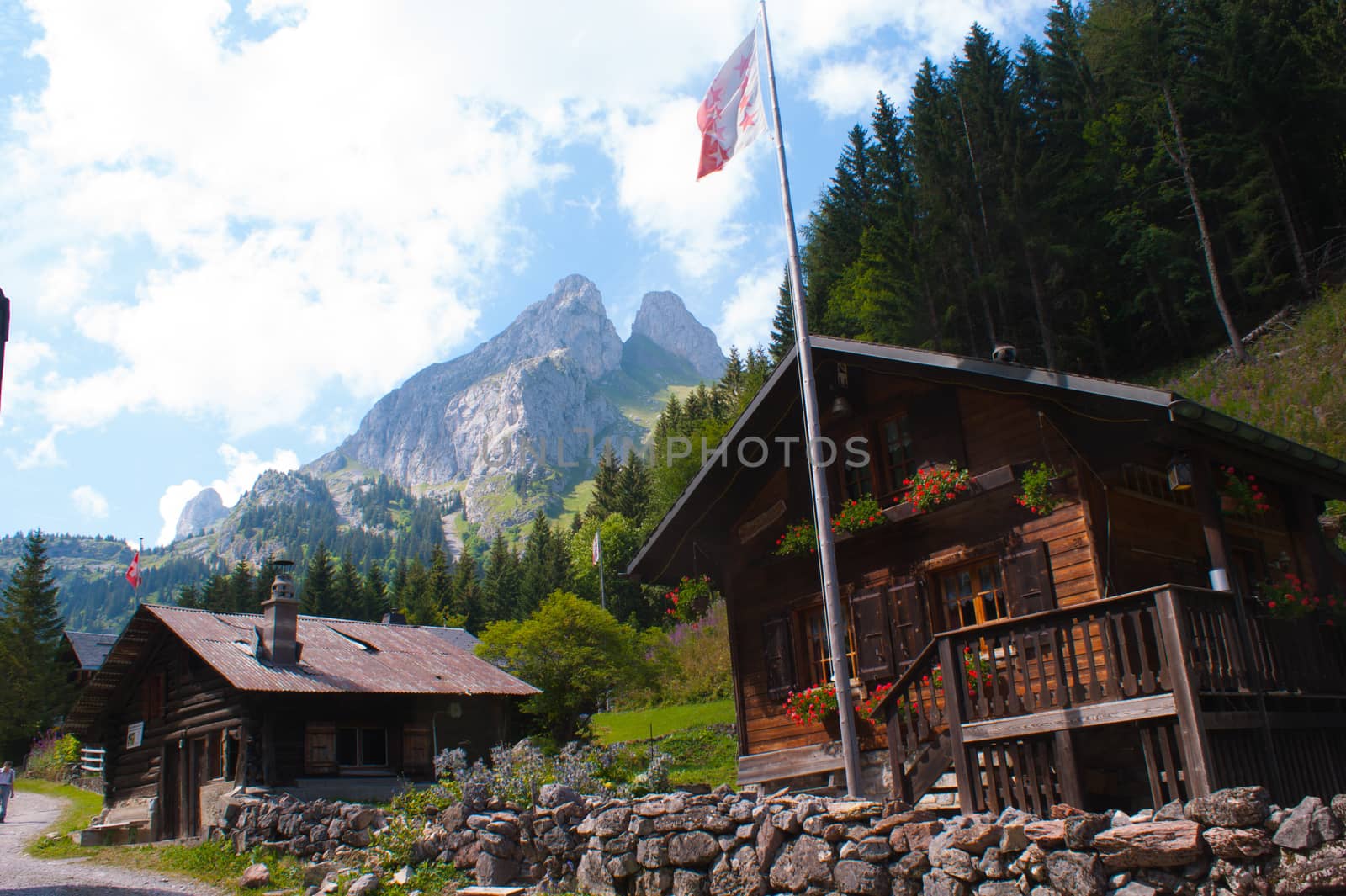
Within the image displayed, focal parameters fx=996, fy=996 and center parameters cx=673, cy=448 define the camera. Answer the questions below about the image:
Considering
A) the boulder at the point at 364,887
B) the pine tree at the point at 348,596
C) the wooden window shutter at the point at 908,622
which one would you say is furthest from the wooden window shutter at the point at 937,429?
the pine tree at the point at 348,596

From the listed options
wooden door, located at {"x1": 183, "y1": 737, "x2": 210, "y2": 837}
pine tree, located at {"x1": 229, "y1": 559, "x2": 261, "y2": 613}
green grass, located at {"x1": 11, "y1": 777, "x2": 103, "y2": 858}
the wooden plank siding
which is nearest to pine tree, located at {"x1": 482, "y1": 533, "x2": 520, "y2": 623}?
pine tree, located at {"x1": 229, "y1": 559, "x2": 261, "y2": 613}

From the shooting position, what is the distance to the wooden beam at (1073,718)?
860 centimetres

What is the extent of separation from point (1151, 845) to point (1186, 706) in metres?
1.94

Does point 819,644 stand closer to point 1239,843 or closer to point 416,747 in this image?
point 1239,843

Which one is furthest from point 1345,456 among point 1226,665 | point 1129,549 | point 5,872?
point 5,872

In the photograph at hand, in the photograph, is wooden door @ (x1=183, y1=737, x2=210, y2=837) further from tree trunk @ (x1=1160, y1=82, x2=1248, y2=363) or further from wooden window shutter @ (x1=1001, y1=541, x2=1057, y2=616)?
tree trunk @ (x1=1160, y1=82, x2=1248, y2=363)

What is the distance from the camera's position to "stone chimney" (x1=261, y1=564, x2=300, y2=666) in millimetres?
22453

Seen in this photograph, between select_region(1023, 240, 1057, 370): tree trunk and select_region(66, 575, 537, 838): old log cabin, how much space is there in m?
23.7

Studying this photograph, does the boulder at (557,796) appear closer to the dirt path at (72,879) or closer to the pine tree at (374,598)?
the dirt path at (72,879)

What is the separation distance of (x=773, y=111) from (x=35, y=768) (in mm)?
43715

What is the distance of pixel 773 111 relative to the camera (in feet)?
42.0

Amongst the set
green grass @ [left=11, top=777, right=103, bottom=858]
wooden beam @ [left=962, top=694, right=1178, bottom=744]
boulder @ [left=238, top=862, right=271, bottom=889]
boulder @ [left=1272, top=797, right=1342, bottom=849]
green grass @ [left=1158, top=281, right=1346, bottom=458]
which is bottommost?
boulder @ [left=238, top=862, right=271, bottom=889]

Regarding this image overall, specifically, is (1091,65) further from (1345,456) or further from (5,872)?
(5,872)

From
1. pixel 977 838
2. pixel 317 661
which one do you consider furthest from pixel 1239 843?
pixel 317 661
